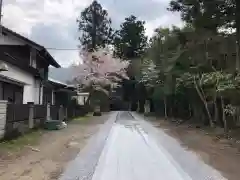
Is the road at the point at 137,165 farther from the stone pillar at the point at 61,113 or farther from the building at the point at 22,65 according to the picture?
the stone pillar at the point at 61,113

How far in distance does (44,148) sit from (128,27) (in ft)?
193

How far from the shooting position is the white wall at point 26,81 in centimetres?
2148

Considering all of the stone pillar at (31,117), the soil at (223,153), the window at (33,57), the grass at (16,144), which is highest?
the window at (33,57)

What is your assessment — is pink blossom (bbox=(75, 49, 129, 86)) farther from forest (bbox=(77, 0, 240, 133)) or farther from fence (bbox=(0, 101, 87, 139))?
fence (bbox=(0, 101, 87, 139))

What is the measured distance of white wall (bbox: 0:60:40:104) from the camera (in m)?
21.5

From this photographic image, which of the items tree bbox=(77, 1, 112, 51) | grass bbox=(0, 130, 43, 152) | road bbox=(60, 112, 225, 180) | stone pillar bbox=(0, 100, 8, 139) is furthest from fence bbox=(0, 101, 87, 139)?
tree bbox=(77, 1, 112, 51)

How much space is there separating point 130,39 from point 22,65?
46.7 metres

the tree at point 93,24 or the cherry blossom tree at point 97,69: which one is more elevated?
the tree at point 93,24

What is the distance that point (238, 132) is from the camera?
54.5ft

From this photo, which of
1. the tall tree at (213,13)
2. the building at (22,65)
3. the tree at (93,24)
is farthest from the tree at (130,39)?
the tall tree at (213,13)

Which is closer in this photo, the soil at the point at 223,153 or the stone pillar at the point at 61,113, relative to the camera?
the soil at the point at 223,153

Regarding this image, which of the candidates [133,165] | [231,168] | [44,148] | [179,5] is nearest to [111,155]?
[133,165]

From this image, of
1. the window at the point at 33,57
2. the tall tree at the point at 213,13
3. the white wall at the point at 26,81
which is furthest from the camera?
the window at the point at 33,57

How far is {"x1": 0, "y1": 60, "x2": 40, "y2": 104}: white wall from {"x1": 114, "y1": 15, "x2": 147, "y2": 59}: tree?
39520 mm
